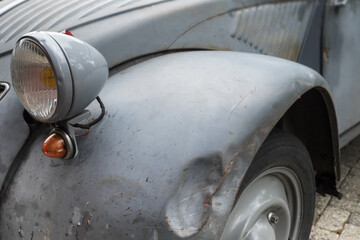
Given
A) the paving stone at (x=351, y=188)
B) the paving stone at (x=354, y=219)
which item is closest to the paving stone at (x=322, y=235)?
the paving stone at (x=354, y=219)

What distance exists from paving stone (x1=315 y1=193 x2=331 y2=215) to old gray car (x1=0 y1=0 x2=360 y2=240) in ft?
2.33

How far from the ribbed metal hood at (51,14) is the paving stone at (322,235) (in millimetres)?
1358

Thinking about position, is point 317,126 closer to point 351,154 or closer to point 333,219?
point 333,219

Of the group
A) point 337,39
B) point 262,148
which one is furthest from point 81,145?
point 337,39

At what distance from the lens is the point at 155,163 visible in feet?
3.50

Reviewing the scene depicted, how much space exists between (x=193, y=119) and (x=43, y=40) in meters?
0.41

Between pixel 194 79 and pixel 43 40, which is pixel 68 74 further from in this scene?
pixel 194 79

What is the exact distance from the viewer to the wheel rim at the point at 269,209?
1.34m

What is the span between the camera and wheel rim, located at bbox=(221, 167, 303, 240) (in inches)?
52.6

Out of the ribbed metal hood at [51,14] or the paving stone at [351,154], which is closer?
the ribbed metal hood at [51,14]

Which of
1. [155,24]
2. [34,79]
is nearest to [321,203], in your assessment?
[155,24]

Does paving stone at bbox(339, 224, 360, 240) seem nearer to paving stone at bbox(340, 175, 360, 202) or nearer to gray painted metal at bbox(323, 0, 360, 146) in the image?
paving stone at bbox(340, 175, 360, 202)

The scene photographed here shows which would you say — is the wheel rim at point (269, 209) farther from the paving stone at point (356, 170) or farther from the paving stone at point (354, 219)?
the paving stone at point (356, 170)

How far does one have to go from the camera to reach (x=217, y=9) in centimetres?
175
